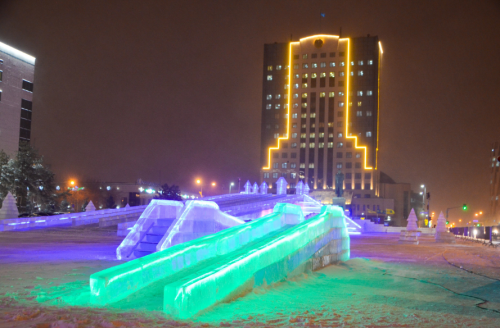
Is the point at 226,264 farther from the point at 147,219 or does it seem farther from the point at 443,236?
the point at 443,236

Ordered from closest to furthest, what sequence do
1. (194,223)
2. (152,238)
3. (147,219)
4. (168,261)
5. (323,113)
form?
(168,261), (194,223), (152,238), (147,219), (323,113)

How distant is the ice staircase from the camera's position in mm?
11719

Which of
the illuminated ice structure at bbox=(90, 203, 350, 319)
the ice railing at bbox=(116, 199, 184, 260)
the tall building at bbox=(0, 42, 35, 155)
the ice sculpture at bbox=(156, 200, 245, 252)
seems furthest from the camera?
the tall building at bbox=(0, 42, 35, 155)

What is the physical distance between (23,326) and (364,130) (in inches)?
3907

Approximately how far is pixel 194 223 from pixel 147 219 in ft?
5.43

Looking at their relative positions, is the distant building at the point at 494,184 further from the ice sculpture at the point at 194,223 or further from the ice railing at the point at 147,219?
the ice railing at the point at 147,219

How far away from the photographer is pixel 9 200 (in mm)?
28531

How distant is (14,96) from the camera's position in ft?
227

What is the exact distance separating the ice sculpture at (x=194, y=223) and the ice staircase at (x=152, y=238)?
753 millimetres

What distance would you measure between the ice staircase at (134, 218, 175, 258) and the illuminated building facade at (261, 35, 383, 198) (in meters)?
84.8

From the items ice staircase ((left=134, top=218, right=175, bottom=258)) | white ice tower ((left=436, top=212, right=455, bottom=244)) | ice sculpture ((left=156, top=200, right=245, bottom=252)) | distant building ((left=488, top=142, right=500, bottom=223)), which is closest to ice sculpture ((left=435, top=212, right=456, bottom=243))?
white ice tower ((left=436, top=212, right=455, bottom=244))

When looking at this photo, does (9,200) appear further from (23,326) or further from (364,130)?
(364,130)

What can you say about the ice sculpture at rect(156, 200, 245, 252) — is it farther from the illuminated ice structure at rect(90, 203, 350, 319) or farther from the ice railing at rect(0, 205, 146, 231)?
the ice railing at rect(0, 205, 146, 231)

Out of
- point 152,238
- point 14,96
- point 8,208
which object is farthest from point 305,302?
point 14,96
